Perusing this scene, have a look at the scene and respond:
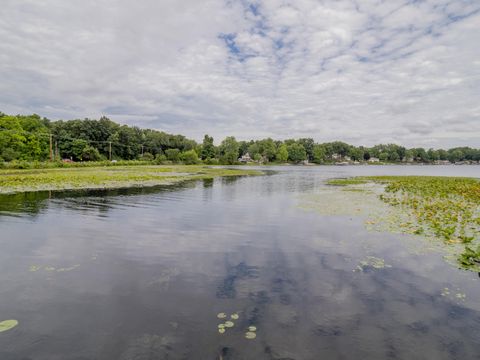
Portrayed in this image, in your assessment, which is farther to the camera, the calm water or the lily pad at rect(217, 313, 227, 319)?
the lily pad at rect(217, 313, 227, 319)

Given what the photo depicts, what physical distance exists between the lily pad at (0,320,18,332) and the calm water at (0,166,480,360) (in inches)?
6.0

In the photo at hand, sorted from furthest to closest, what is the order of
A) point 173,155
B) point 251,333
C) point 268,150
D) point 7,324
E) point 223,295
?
point 268,150, point 173,155, point 223,295, point 7,324, point 251,333

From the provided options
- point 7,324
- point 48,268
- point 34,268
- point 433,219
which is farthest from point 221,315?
point 433,219

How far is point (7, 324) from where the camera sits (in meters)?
6.10

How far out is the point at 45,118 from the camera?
119 metres

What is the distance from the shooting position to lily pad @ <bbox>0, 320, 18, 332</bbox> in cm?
594

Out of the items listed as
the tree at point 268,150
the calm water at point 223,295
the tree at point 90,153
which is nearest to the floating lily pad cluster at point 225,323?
the calm water at point 223,295

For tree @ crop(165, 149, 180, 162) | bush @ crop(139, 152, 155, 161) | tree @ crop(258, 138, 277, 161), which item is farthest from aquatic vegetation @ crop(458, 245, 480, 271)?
tree @ crop(258, 138, 277, 161)

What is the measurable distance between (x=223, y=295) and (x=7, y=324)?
4793 millimetres

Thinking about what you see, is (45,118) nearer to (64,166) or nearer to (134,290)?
(64,166)

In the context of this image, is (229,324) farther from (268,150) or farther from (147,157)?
(268,150)

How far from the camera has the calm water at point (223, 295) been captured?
5582 millimetres

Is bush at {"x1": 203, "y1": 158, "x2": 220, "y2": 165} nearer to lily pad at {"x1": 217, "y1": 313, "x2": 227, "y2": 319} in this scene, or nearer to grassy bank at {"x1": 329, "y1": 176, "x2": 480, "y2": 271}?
grassy bank at {"x1": 329, "y1": 176, "x2": 480, "y2": 271}

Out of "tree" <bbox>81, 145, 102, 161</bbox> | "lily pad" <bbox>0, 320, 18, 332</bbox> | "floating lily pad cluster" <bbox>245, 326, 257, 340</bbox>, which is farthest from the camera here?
"tree" <bbox>81, 145, 102, 161</bbox>
